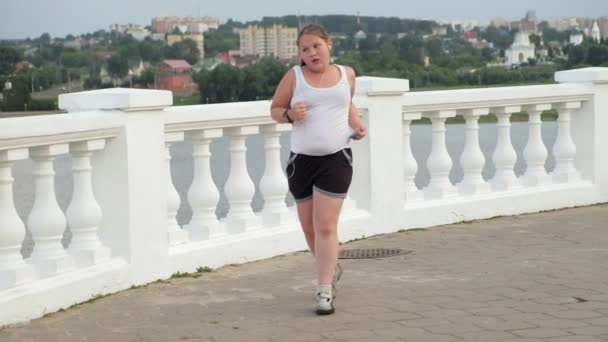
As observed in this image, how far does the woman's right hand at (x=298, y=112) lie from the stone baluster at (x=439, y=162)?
3662mm

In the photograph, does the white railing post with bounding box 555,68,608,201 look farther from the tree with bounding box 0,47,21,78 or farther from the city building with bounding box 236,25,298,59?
the city building with bounding box 236,25,298,59

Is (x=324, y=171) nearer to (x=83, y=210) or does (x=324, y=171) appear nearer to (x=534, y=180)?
(x=83, y=210)

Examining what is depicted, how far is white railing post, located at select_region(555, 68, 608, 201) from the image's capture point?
34.0 ft

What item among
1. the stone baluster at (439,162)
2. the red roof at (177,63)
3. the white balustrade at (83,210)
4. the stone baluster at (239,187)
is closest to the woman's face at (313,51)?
the white balustrade at (83,210)

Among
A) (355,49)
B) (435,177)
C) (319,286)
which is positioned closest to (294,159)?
(319,286)

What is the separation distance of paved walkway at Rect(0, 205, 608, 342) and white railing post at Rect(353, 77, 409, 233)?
1.86 feet

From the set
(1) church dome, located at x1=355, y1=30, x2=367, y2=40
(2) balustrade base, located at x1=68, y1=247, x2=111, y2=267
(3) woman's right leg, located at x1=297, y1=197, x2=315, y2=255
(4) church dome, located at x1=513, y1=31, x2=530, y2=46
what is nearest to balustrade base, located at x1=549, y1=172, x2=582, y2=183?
(3) woman's right leg, located at x1=297, y1=197, x2=315, y2=255

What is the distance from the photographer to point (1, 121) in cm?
564

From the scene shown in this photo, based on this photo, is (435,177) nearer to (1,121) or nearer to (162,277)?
(162,277)

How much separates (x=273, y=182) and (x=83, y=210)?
6.31 ft

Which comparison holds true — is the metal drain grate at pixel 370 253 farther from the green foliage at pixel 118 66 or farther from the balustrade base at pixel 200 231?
the green foliage at pixel 118 66

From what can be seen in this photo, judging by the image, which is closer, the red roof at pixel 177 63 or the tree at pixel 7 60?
the tree at pixel 7 60

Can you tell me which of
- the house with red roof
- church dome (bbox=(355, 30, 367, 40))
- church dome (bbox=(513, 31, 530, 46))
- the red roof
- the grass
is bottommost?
the house with red roof

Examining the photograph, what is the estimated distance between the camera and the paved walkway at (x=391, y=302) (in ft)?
17.7
